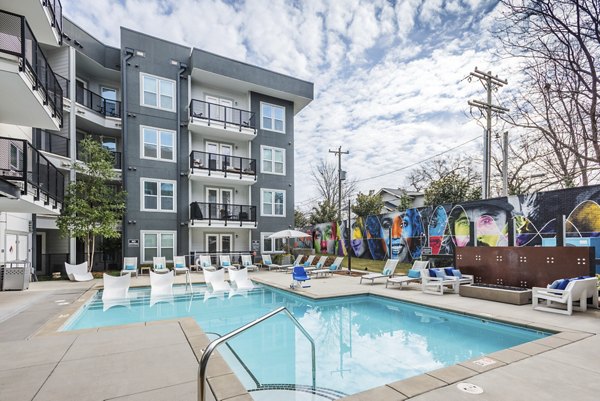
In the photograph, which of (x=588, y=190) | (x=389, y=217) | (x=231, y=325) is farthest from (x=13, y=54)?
(x=389, y=217)

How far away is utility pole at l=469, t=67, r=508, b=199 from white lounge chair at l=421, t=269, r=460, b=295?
19.2 feet

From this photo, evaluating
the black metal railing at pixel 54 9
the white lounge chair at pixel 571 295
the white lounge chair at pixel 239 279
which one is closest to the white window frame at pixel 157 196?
the white lounge chair at pixel 239 279

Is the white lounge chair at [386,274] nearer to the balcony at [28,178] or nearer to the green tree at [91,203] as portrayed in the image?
the balcony at [28,178]

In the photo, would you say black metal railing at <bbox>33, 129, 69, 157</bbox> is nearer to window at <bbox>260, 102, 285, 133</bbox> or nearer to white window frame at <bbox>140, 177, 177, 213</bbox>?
white window frame at <bbox>140, 177, 177, 213</bbox>

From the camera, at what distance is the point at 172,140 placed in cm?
1817

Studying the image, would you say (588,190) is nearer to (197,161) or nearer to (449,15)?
(449,15)

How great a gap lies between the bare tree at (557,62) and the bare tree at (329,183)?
2724cm

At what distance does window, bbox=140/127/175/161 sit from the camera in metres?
17.4

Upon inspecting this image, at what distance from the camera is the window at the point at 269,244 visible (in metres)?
20.2

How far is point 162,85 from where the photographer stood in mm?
17984

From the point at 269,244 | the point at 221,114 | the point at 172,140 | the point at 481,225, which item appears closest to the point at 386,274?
the point at 481,225

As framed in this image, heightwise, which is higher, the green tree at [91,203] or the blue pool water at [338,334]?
the green tree at [91,203]

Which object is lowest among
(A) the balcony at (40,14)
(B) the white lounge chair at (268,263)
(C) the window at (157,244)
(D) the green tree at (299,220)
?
(B) the white lounge chair at (268,263)

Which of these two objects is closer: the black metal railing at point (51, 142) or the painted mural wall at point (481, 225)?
the painted mural wall at point (481, 225)
